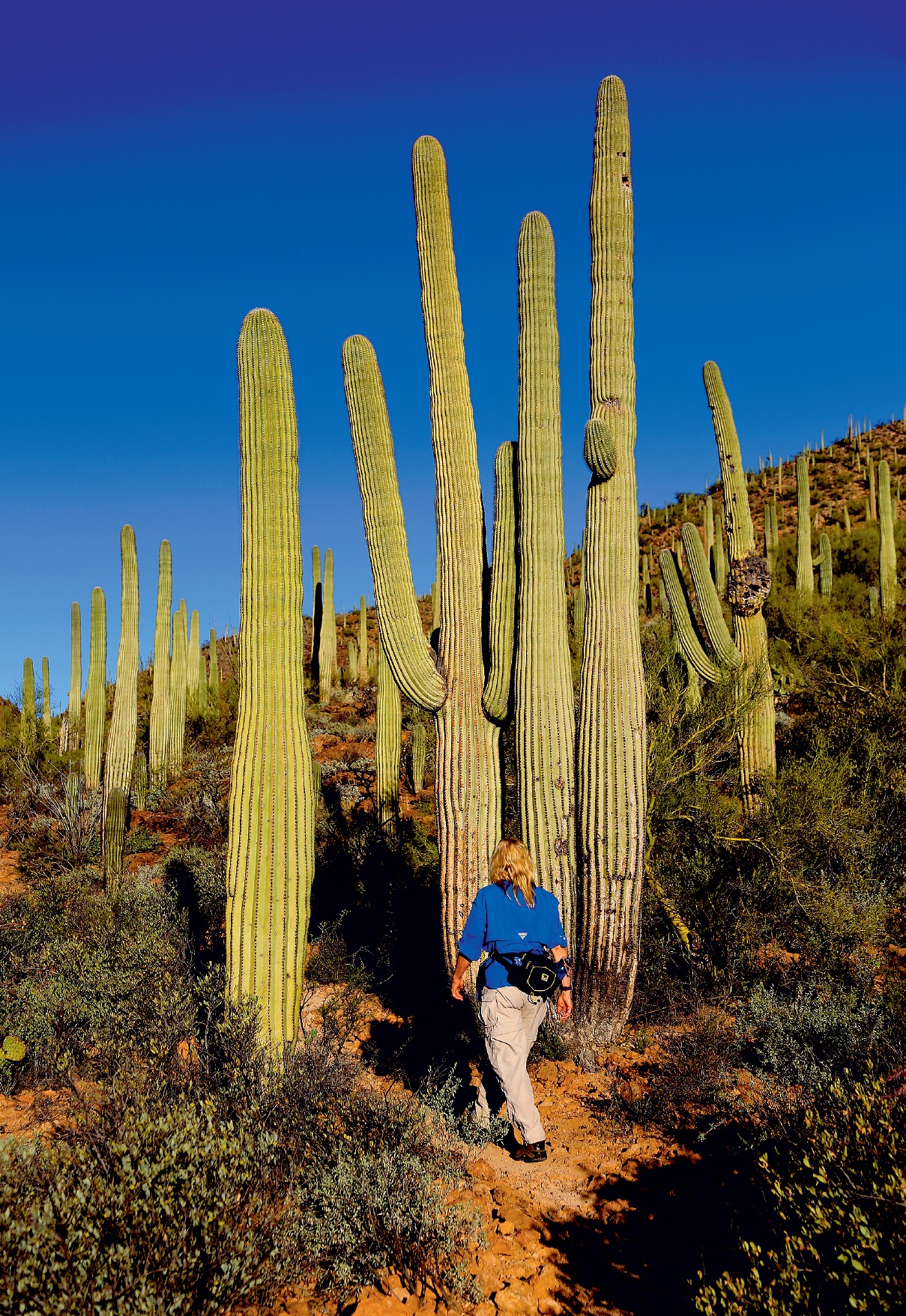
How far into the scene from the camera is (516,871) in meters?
4.51

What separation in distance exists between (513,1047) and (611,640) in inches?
118

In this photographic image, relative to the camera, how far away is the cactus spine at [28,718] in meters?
14.4

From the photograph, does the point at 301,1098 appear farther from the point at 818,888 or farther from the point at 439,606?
the point at 818,888

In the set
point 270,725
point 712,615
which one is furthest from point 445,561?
point 712,615

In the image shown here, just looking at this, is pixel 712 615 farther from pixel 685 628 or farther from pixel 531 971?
pixel 531 971

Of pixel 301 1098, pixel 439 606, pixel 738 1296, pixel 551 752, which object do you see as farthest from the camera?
pixel 439 606

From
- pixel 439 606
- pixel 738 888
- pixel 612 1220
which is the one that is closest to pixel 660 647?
pixel 738 888

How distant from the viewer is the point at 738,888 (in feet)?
23.2

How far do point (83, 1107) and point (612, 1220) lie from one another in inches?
102

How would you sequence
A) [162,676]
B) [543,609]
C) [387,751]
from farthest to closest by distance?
[162,676] < [387,751] < [543,609]

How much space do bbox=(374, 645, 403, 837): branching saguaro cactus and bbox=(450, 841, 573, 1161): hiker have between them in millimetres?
4961

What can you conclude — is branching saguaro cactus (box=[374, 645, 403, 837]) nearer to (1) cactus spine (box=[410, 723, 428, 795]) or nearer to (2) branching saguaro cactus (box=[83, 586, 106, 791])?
(1) cactus spine (box=[410, 723, 428, 795])

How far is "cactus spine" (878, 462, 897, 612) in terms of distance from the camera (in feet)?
54.1

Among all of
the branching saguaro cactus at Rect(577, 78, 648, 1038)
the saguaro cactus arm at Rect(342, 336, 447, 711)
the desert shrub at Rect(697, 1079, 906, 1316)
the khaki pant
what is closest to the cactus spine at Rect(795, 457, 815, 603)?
the branching saguaro cactus at Rect(577, 78, 648, 1038)
